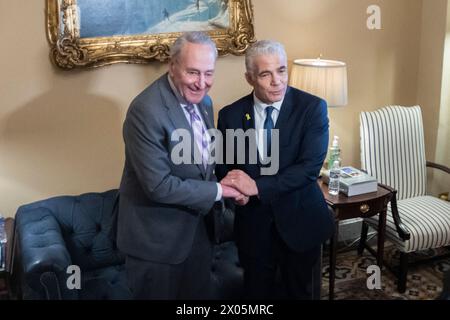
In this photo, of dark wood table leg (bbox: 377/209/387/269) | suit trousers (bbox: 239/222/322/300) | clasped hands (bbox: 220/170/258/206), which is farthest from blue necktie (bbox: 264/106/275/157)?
dark wood table leg (bbox: 377/209/387/269)

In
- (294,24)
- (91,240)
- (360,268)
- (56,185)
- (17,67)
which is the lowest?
(360,268)

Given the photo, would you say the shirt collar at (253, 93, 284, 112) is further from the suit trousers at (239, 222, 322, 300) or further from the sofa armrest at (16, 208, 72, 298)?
the sofa armrest at (16, 208, 72, 298)

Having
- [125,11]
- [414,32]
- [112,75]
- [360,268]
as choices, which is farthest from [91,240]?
[414,32]

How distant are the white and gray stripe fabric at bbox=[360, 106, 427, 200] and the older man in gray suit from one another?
1371 mm

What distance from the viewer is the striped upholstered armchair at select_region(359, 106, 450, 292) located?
8.96ft

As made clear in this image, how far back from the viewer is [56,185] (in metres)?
2.56

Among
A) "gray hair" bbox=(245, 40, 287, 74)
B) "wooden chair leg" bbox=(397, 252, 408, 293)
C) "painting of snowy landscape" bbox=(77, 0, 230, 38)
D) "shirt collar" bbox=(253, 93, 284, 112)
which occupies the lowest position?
"wooden chair leg" bbox=(397, 252, 408, 293)

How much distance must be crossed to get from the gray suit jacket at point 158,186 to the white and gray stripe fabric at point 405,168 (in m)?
1.38

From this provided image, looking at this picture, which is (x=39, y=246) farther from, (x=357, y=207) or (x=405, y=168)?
(x=405, y=168)

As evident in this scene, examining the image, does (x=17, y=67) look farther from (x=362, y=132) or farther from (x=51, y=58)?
(x=362, y=132)

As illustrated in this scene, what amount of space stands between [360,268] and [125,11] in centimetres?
192

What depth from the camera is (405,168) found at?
308 cm

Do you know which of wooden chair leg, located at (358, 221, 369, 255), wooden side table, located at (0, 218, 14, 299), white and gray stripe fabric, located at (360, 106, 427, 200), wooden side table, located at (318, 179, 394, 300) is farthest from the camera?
wooden chair leg, located at (358, 221, 369, 255)

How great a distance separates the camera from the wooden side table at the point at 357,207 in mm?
2529
